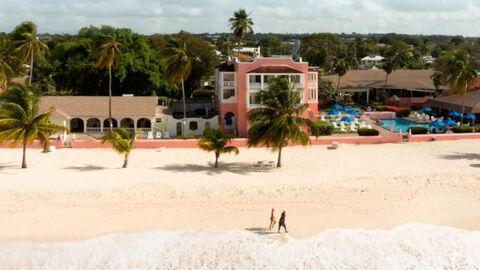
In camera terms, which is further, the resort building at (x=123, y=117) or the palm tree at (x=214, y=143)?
the resort building at (x=123, y=117)

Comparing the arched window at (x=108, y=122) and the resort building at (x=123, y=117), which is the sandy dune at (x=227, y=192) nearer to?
the resort building at (x=123, y=117)

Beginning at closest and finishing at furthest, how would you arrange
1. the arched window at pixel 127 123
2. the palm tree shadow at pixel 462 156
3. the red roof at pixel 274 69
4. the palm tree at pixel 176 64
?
the palm tree shadow at pixel 462 156 → the red roof at pixel 274 69 → the palm tree at pixel 176 64 → the arched window at pixel 127 123

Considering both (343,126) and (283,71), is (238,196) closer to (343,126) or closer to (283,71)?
(283,71)

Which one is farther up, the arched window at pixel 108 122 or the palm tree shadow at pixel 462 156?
the arched window at pixel 108 122

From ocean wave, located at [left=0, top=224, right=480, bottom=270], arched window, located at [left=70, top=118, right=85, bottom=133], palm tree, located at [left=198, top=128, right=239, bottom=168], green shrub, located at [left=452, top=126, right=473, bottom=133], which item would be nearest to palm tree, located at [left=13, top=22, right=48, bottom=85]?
arched window, located at [left=70, top=118, right=85, bottom=133]

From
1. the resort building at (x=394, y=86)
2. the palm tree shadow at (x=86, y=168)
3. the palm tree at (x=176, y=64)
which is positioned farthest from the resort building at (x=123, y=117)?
the resort building at (x=394, y=86)

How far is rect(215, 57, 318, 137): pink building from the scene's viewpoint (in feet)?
145

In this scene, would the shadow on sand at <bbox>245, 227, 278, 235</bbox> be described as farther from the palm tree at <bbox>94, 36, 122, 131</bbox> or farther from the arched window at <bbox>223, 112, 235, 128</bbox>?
the palm tree at <bbox>94, 36, 122, 131</bbox>

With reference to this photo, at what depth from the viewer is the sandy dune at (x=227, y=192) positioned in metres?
23.2

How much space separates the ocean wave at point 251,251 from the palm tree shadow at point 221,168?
1025cm

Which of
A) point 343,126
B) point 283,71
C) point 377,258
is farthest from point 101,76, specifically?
point 377,258

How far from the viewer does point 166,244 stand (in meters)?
20.8

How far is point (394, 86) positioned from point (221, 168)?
41.6 metres

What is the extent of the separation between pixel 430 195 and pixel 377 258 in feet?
29.5
